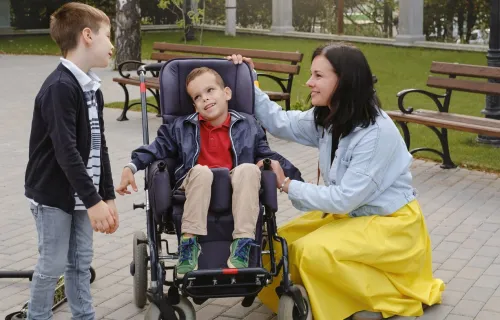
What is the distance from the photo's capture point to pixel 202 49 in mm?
12453

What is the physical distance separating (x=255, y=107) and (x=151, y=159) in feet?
2.93

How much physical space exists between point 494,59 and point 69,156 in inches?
280

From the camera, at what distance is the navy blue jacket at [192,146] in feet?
16.5

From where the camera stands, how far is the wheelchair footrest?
446cm

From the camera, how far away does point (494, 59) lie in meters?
10.2

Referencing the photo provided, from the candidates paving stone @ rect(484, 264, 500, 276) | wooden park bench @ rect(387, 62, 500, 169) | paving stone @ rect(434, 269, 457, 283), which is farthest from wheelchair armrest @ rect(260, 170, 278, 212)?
wooden park bench @ rect(387, 62, 500, 169)

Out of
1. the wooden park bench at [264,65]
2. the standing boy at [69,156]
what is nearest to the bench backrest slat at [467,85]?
the wooden park bench at [264,65]

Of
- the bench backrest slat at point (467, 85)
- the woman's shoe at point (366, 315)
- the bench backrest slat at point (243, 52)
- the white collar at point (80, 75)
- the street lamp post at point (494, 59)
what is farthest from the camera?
the bench backrest slat at point (243, 52)

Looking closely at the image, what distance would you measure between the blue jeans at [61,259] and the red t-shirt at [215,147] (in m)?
0.85

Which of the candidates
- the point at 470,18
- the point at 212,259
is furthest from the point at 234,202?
the point at 470,18

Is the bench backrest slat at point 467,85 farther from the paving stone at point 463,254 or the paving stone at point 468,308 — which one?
the paving stone at point 468,308

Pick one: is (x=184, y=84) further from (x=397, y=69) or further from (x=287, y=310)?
(x=397, y=69)

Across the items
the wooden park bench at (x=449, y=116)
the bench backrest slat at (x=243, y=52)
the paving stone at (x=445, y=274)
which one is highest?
the bench backrest slat at (x=243, y=52)

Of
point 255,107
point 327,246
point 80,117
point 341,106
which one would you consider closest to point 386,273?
point 327,246
